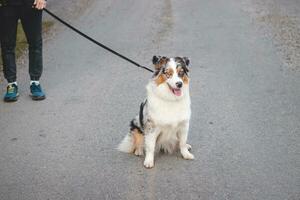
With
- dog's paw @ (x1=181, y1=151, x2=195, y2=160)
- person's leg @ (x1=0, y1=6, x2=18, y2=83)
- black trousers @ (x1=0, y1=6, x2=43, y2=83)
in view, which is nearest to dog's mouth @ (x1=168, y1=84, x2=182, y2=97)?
dog's paw @ (x1=181, y1=151, x2=195, y2=160)

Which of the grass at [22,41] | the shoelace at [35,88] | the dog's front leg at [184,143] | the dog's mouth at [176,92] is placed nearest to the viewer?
the dog's mouth at [176,92]

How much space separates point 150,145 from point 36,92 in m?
2.98

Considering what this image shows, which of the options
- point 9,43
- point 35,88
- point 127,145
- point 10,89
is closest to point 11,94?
point 10,89

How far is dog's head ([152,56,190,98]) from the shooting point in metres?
5.18

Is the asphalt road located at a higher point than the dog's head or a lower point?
lower

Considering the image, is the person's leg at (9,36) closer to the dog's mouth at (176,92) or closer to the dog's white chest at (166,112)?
the dog's white chest at (166,112)

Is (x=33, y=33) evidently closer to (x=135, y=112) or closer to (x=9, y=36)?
(x=9, y=36)

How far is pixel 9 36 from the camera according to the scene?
7.37 m

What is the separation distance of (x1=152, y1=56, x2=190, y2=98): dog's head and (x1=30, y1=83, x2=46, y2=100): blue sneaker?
3.01 meters

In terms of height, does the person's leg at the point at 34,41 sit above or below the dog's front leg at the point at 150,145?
above

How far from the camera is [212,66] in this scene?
934 centimetres

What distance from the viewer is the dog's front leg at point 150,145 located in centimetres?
544

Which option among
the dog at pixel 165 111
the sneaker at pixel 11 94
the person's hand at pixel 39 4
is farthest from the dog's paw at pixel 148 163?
the sneaker at pixel 11 94

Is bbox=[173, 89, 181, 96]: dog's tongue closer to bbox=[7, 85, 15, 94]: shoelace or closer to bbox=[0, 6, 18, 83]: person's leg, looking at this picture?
bbox=[0, 6, 18, 83]: person's leg
